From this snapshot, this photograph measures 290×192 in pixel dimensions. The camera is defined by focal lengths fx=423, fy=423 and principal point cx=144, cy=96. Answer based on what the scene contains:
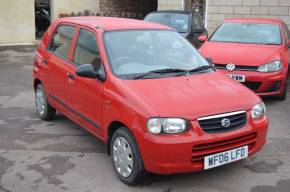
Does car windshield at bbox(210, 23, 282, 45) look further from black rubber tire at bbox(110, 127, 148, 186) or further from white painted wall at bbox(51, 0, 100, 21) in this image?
white painted wall at bbox(51, 0, 100, 21)

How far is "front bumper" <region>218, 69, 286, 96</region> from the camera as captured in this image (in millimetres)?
7441

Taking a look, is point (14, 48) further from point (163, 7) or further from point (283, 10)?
point (283, 10)

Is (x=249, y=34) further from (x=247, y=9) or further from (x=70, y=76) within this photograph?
(x=247, y=9)

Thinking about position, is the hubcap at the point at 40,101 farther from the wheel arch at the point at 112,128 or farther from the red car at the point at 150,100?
the wheel arch at the point at 112,128

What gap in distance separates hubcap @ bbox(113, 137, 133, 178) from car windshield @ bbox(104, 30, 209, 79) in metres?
0.75

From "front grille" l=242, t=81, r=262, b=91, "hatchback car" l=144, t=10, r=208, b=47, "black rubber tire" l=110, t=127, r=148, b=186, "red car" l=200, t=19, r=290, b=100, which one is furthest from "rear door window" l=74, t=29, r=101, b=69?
"hatchback car" l=144, t=10, r=208, b=47

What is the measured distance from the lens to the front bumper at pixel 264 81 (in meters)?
7.44

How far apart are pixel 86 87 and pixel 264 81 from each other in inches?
145

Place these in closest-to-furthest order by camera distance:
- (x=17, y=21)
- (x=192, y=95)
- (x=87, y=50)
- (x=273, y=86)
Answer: (x=192, y=95) < (x=87, y=50) < (x=273, y=86) < (x=17, y=21)

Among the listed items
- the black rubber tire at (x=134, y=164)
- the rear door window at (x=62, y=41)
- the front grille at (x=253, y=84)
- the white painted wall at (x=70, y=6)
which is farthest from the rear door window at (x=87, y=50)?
the white painted wall at (x=70, y=6)

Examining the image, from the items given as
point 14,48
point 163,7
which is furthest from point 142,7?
point 14,48

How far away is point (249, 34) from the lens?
8.87 m

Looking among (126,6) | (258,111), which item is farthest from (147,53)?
(126,6)

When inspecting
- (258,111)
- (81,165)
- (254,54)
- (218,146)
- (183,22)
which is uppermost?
(183,22)
